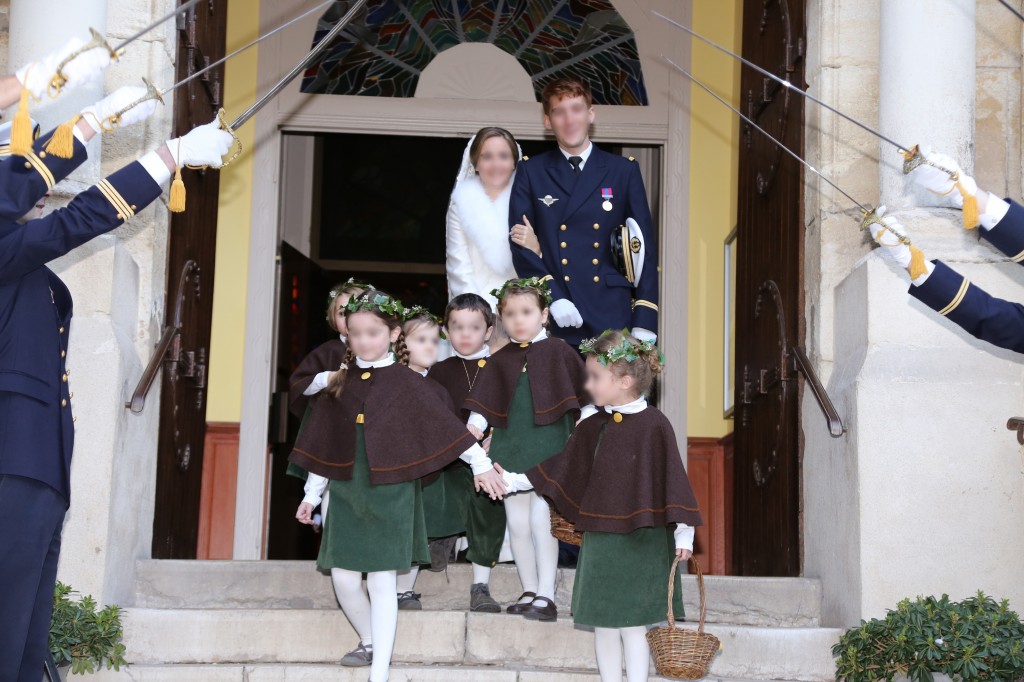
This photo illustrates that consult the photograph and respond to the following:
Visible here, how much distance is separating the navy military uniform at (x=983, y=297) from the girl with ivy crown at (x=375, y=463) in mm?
1813

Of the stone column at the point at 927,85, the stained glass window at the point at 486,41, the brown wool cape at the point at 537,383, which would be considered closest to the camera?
the brown wool cape at the point at 537,383

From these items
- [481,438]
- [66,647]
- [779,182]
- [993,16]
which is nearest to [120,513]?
[66,647]

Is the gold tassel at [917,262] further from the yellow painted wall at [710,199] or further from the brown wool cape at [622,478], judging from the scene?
the yellow painted wall at [710,199]

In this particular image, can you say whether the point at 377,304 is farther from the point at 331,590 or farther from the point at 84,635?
the point at 84,635

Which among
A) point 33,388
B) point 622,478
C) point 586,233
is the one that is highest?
point 586,233

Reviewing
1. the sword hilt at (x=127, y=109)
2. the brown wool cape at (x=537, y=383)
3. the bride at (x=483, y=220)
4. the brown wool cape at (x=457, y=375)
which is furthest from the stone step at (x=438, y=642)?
the sword hilt at (x=127, y=109)

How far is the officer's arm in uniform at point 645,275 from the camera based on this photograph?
664cm

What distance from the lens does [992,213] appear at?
4523 millimetres

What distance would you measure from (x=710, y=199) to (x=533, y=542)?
387 centimetres

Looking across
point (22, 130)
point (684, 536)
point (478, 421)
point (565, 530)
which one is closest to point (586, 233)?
point (478, 421)

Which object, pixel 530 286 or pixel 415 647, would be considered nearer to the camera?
pixel 415 647

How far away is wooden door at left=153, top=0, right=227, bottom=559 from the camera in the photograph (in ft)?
22.2

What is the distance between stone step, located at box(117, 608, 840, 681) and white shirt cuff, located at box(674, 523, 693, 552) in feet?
2.28

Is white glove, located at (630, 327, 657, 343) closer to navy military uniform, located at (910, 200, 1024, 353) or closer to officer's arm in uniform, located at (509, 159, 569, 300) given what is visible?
officer's arm in uniform, located at (509, 159, 569, 300)
